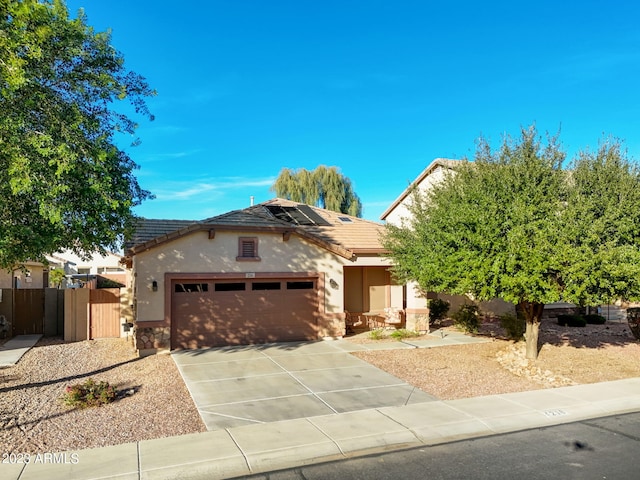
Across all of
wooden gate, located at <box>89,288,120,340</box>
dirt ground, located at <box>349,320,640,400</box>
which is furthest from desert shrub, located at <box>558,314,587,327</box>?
wooden gate, located at <box>89,288,120,340</box>

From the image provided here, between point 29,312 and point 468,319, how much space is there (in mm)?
16749

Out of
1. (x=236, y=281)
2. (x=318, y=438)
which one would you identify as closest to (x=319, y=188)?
(x=236, y=281)

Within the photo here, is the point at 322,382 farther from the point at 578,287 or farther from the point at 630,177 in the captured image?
the point at 630,177

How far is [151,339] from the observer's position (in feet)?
47.6

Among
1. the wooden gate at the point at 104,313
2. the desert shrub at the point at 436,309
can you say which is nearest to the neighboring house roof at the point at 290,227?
the wooden gate at the point at 104,313

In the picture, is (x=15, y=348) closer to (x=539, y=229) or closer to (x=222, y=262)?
(x=222, y=262)

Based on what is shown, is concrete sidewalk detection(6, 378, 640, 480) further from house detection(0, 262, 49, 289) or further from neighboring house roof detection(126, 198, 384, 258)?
house detection(0, 262, 49, 289)

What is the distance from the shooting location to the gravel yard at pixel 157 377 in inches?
324

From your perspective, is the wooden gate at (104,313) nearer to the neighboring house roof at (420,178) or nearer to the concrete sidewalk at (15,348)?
the concrete sidewalk at (15,348)

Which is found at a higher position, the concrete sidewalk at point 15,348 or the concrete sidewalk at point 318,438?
the concrete sidewalk at point 15,348

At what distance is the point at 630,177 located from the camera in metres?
12.5

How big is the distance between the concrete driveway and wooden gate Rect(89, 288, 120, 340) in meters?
4.15

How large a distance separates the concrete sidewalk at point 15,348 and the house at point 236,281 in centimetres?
339

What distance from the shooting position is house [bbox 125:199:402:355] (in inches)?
581
